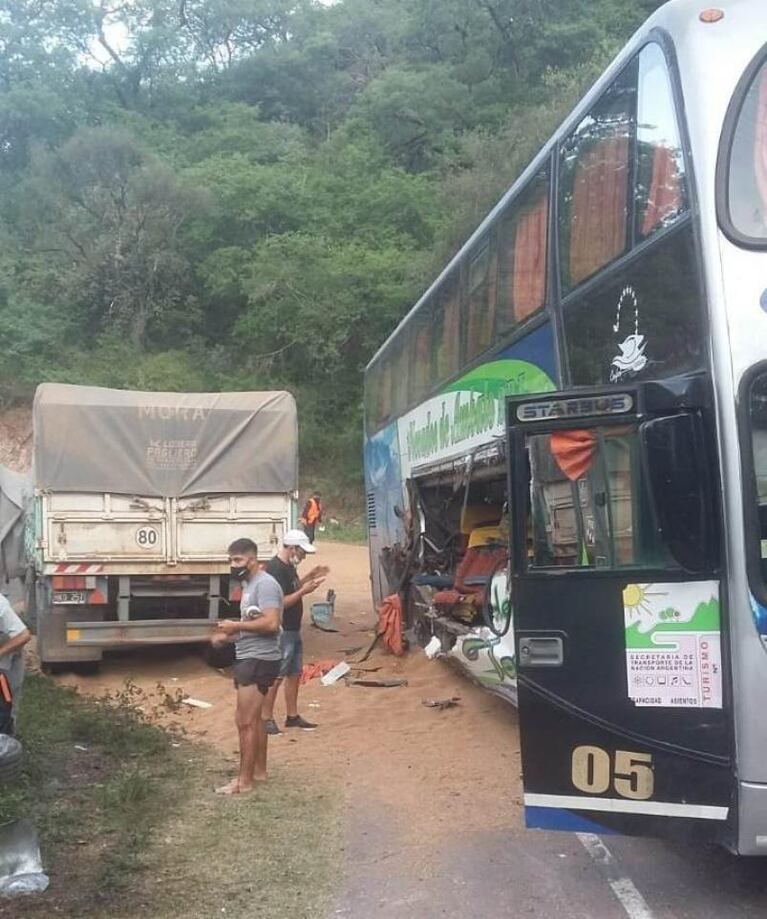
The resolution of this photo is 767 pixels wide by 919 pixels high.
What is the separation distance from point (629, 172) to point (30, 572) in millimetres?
10064

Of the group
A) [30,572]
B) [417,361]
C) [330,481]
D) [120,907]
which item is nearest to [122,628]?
[30,572]

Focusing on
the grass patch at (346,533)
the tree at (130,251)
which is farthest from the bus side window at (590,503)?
the tree at (130,251)

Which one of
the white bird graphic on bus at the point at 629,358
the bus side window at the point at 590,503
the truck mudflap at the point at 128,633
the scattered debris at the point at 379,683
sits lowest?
the scattered debris at the point at 379,683

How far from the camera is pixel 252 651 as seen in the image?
6.95 metres

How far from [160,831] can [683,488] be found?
147 inches

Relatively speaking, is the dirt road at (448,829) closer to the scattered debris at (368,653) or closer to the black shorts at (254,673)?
the black shorts at (254,673)

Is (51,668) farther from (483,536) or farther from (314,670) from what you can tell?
(483,536)

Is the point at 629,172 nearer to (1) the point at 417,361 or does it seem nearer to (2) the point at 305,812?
(2) the point at 305,812

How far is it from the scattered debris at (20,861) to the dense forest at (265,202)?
→ 30.7 metres

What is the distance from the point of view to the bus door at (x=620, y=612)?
4266 millimetres

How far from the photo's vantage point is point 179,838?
6.04 metres

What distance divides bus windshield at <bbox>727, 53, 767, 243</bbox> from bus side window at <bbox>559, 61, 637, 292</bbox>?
2.79 feet

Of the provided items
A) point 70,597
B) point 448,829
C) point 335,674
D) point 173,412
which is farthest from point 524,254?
point 70,597

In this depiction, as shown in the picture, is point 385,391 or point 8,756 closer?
point 8,756
